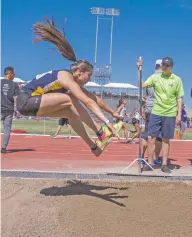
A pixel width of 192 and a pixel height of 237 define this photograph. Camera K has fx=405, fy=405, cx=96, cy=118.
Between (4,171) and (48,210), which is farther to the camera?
(4,171)

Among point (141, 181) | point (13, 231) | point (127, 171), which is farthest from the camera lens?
point (127, 171)

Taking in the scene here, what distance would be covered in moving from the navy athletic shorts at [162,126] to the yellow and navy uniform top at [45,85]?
8.22 feet

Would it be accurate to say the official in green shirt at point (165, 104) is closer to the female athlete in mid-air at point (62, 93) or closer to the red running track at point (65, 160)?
the red running track at point (65, 160)

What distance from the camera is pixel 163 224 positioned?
4.36 metres

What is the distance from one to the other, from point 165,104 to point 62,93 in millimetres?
2685

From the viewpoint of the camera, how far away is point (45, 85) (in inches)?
205

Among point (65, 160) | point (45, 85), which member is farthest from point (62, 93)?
point (65, 160)

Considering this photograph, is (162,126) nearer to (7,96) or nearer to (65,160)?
(65,160)

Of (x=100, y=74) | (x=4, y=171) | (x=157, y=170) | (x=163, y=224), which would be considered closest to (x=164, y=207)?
(x=163, y=224)

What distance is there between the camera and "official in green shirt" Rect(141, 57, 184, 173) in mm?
7219

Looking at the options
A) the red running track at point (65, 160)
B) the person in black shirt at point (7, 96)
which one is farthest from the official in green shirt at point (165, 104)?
the person in black shirt at point (7, 96)

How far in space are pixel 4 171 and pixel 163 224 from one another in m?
3.10

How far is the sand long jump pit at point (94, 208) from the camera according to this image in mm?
4117

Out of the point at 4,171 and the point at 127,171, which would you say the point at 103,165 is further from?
the point at 4,171
